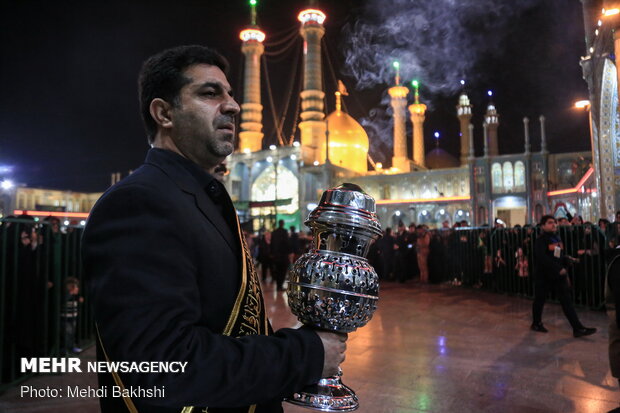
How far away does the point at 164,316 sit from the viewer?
0.94 m

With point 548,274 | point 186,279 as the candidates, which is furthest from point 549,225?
point 186,279

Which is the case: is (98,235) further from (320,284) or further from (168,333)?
(320,284)

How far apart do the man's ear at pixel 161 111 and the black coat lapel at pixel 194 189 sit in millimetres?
102

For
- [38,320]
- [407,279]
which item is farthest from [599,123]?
[38,320]

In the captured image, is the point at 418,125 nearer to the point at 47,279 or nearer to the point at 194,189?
the point at 47,279

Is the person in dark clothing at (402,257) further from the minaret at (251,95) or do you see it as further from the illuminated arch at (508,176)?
the minaret at (251,95)

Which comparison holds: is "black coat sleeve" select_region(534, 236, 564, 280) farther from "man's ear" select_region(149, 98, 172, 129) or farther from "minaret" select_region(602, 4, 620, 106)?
"minaret" select_region(602, 4, 620, 106)

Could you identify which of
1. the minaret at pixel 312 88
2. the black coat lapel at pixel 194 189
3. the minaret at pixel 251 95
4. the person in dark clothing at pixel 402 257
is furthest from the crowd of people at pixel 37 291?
the minaret at pixel 251 95

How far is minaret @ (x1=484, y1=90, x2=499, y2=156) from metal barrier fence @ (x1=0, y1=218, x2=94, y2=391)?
31.8 m

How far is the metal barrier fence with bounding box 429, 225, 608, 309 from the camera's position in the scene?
783 cm

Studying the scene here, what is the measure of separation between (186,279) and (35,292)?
14.3ft

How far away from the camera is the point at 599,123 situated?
15.6 m

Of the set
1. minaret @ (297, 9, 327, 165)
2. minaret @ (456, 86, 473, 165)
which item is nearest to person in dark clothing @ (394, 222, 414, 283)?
minaret @ (297, 9, 327, 165)

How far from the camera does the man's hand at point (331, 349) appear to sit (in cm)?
117
